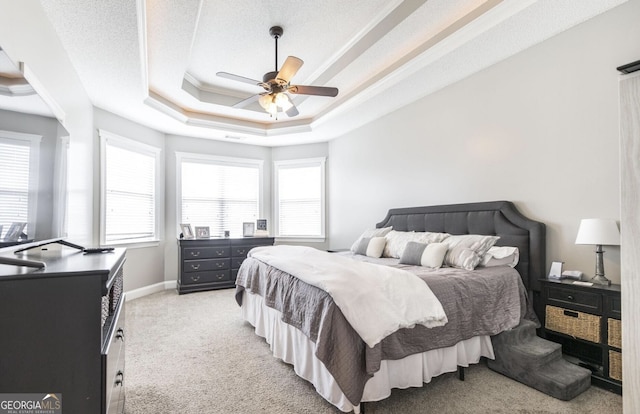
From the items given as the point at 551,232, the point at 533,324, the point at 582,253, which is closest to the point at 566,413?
the point at 533,324

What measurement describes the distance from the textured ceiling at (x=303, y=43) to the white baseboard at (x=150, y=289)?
8.62 feet

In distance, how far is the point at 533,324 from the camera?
262 centimetres

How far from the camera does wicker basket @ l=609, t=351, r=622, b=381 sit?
2198 mm

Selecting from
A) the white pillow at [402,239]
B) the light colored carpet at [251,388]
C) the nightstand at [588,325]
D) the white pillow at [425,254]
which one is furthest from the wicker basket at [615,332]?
the white pillow at [402,239]

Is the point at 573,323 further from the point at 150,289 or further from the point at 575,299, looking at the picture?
the point at 150,289

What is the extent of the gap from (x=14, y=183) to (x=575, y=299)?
3.54m

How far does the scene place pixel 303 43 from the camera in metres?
3.52

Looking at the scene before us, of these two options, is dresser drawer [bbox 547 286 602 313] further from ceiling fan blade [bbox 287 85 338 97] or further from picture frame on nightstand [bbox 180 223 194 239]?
picture frame on nightstand [bbox 180 223 194 239]

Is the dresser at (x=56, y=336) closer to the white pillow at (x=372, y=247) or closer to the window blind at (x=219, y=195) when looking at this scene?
the white pillow at (x=372, y=247)

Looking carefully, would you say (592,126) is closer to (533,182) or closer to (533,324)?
(533,182)

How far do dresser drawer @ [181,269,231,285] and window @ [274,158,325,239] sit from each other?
1.40 meters

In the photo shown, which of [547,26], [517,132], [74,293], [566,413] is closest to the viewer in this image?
[74,293]

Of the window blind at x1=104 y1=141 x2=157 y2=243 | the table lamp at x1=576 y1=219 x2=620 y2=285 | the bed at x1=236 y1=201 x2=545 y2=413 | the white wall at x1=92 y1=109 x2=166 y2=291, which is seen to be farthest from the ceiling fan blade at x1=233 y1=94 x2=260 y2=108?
the table lamp at x1=576 y1=219 x2=620 y2=285

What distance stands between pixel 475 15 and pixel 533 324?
2632 mm
